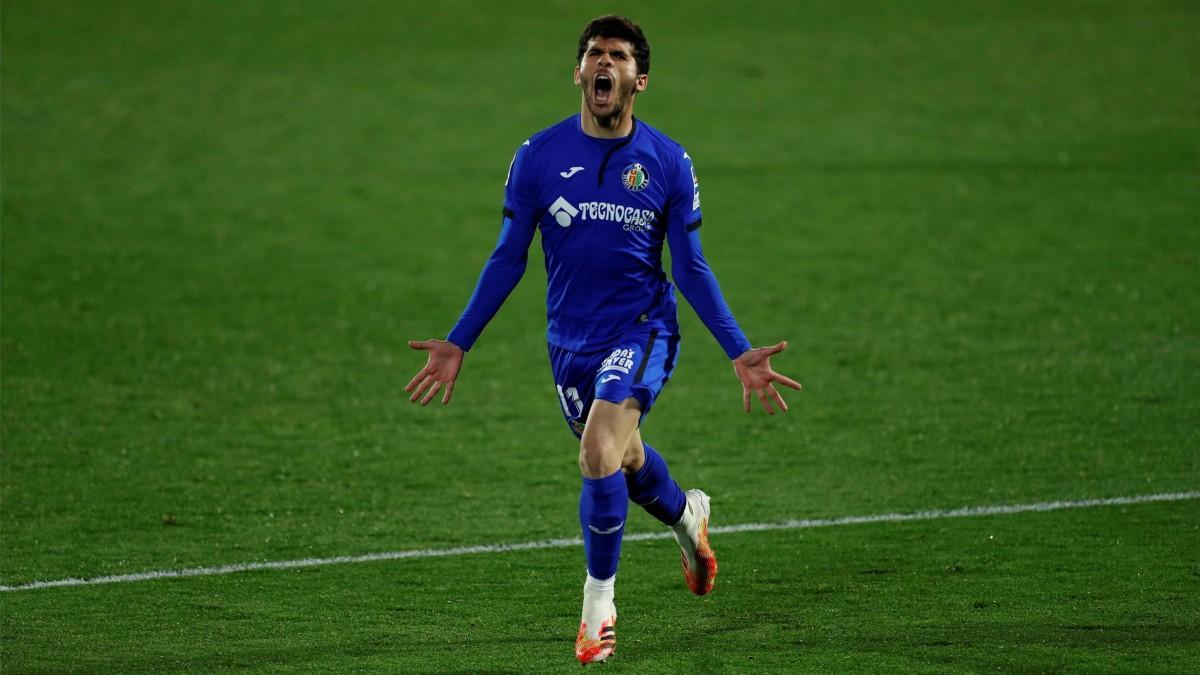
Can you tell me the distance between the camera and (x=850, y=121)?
63.2 feet

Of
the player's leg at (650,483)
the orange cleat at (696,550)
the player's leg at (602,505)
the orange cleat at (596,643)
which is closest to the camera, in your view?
the orange cleat at (596,643)

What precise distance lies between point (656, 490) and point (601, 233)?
109 centimetres

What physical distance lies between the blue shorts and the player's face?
86 cm

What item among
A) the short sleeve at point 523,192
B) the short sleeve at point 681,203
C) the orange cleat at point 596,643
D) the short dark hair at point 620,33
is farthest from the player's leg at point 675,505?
the short dark hair at point 620,33

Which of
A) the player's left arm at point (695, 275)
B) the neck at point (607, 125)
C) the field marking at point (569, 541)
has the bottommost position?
the field marking at point (569, 541)

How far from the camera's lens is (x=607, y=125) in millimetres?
6379

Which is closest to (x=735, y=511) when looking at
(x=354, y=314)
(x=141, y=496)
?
(x=141, y=496)

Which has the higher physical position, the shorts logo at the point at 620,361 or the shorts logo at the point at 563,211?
the shorts logo at the point at 563,211

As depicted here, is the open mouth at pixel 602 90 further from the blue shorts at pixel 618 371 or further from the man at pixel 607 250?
the blue shorts at pixel 618 371

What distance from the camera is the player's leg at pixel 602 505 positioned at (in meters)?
6.03

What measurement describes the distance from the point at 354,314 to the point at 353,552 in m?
5.56

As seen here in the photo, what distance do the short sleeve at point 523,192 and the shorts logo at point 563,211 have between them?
0.32 feet

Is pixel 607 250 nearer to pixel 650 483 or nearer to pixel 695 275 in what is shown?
pixel 695 275

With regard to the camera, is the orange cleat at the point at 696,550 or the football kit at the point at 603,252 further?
the orange cleat at the point at 696,550
